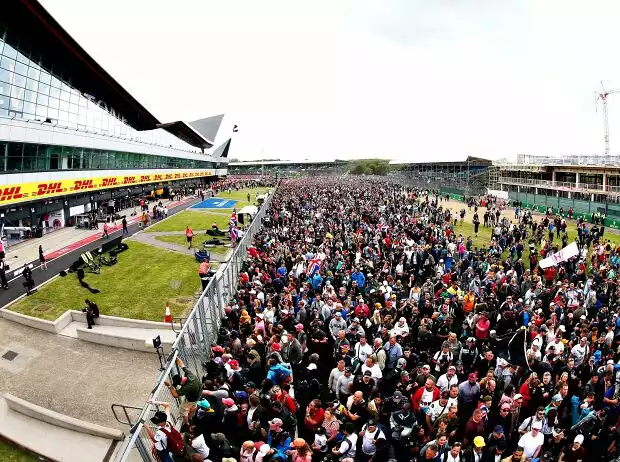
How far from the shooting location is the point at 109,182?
3659cm

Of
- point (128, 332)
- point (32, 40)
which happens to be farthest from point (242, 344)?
point (32, 40)

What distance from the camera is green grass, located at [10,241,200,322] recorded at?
14.5 meters

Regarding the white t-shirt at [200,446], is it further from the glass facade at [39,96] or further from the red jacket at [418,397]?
the glass facade at [39,96]

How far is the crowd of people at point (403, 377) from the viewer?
5961 mm

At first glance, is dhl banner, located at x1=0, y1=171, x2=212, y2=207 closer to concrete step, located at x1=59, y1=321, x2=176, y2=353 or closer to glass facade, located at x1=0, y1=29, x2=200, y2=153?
glass facade, located at x1=0, y1=29, x2=200, y2=153

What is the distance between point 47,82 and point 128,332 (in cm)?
3008

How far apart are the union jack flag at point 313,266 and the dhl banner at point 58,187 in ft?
57.2

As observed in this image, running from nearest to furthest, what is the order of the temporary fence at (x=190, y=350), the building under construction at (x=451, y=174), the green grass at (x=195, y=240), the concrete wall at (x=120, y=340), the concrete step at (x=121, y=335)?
1. the temporary fence at (x=190, y=350)
2. the concrete wall at (x=120, y=340)
3. the concrete step at (x=121, y=335)
4. the green grass at (x=195, y=240)
5. the building under construction at (x=451, y=174)

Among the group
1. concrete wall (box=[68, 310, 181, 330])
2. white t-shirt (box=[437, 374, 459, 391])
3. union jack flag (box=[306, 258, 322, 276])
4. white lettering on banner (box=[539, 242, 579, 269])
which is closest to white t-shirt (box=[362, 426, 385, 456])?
white t-shirt (box=[437, 374, 459, 391])

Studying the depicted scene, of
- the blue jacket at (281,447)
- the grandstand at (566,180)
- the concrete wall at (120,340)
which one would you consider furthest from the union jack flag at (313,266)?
the grandstand at (566,180)

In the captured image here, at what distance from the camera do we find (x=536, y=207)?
41375 mm

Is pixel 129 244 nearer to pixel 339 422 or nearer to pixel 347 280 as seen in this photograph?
pixel 347 280

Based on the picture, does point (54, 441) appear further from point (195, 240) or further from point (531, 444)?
point (195, 240)

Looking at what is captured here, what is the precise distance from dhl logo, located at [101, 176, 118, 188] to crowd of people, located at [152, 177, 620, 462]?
27.2m
